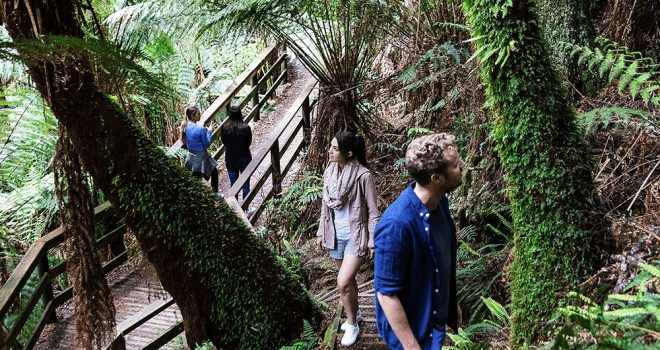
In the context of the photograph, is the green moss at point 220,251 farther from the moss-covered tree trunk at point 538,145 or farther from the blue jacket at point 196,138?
the blue jacket at point 196,138

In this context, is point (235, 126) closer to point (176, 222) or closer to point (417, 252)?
point (176, 222)

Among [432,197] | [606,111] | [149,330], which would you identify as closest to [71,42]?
[432,197]

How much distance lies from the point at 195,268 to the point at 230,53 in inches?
392

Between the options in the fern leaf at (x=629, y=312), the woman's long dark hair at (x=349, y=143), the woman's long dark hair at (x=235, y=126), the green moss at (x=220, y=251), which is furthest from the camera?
the woman's long dark hair at (x=235, y=126)

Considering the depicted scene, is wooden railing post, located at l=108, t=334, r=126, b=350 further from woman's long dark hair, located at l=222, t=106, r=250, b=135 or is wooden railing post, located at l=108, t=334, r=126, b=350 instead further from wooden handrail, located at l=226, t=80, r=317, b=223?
woman's long dark hair, located at l=222, t=106, r=250, b=135

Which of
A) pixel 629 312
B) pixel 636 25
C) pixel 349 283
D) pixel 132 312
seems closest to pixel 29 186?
pixel 132 312

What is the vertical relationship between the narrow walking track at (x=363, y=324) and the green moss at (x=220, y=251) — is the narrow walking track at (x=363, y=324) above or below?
below

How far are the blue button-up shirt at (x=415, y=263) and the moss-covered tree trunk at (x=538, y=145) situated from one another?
2.61 feet

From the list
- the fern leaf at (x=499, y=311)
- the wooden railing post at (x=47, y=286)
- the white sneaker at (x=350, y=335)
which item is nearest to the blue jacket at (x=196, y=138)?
the wooden railing post at (x=47, y=286)

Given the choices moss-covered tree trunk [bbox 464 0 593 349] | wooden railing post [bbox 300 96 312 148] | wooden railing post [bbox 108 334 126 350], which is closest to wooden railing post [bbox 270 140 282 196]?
wooden railing post [bbox 300 96 312 148]

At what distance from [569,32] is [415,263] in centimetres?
353

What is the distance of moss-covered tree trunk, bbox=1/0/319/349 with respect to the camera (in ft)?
11.9

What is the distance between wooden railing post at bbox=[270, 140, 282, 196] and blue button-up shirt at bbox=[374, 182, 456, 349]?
16.5ft

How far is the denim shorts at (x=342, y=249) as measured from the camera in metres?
4.64
